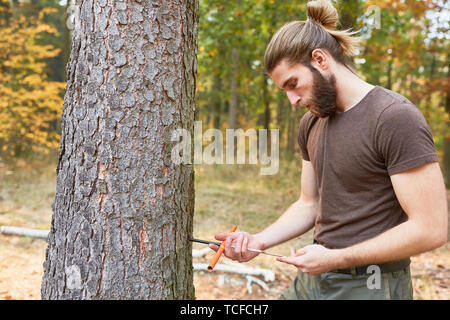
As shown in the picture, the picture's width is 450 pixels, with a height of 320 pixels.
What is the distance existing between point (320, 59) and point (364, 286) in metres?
1.17

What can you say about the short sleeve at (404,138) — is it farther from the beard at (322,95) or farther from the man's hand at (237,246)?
the man's hand at (237,246)

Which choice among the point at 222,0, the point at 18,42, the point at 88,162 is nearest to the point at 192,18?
the point at 88,162

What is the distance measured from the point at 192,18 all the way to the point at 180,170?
0.79 metres

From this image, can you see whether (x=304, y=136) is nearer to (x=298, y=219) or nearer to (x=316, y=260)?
(x=298, y=219)

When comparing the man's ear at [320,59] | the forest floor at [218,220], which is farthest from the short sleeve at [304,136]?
the forest floor at [218,220]

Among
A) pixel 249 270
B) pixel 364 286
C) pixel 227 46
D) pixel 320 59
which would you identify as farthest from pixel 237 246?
pixel 227 46

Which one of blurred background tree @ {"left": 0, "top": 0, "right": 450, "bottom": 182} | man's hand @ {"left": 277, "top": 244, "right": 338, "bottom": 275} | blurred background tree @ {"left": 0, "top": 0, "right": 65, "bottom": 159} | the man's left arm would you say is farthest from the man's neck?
blurred background tree @ {"left": 0, "top": 0, "right": 65, "bottom": 159}

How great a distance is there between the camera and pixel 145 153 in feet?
5.54

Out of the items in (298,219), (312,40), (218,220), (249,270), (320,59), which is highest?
(312,40)

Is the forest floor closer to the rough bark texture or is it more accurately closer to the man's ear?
the rough bark texture

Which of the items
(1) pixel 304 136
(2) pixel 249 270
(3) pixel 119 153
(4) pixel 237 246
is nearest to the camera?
(3) pixel 119 153

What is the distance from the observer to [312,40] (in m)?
1.90

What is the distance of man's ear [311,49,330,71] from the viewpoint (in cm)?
187

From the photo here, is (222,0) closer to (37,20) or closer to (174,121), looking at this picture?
(37,20)
